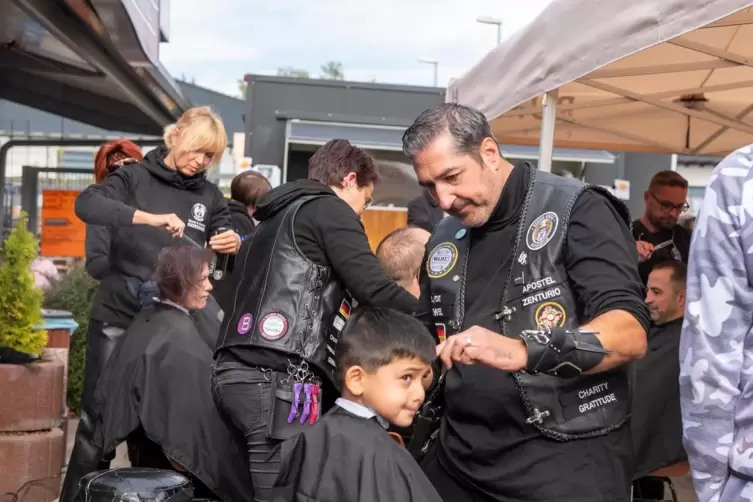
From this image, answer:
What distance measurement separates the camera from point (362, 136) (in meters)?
13.2

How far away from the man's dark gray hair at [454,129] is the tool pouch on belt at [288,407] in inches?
43.1

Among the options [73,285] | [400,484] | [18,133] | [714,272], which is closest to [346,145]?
[400,484]

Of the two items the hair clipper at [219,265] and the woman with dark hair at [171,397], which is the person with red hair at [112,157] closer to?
the hair clipper at [219,265]

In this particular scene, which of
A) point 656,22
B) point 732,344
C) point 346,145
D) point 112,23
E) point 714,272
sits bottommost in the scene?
point 732,344

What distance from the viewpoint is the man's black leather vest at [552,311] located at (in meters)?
2.47

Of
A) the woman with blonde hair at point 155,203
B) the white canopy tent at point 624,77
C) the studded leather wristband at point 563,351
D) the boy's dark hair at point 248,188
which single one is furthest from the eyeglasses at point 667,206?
the studded leather wristband at point 563,351

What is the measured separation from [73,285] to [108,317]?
394 centimetres

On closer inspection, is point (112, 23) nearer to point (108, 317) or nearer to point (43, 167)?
point (108, 317)

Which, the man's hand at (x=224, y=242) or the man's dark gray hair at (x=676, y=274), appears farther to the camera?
the man's hand at (x=224, y=242)

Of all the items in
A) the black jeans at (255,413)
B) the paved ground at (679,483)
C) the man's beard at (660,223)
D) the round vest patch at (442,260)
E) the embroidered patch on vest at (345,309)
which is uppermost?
the man's beard at (660,223)

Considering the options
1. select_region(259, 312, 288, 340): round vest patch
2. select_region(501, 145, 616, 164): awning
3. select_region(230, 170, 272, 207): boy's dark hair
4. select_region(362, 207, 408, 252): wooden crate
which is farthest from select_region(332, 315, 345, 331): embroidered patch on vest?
select_region(362, 207, 408, 252): wooden crate

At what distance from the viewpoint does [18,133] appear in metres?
9.07

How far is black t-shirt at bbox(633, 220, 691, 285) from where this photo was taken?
6238mm

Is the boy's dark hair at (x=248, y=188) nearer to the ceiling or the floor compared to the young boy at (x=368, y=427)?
nearer to the ceiling
